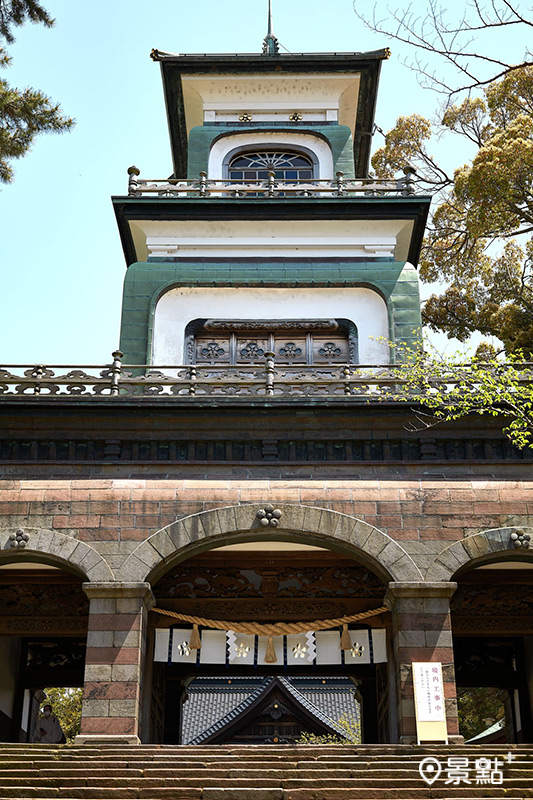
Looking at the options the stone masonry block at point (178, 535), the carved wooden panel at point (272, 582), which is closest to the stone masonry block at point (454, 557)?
the carved wooden panel at point (272, 582)

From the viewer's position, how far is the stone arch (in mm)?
13586

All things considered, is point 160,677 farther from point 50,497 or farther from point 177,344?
point 177,344

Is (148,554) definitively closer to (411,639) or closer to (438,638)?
(411,639)

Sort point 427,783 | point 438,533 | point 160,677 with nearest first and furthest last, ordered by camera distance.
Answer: point 427,783 → point 438,533 → point 160,677

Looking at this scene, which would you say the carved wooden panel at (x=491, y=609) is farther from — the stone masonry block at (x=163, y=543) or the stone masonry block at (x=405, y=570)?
the stone masonry block at (x=163, y=543)

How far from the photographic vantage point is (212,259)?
1917 cm

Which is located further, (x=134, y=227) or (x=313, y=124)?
(x=313, y=124)

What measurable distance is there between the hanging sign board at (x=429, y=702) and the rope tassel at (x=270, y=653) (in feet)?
14.8

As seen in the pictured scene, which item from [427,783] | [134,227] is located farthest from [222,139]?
[427,783]

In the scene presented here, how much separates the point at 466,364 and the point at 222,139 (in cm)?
1021

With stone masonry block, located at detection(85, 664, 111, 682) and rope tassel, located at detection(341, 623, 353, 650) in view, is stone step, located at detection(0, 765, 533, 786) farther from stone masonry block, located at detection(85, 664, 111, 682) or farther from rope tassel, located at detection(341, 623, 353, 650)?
rope tassel, located at detection(341, 623, 353, 650)

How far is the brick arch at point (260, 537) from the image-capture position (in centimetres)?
1362

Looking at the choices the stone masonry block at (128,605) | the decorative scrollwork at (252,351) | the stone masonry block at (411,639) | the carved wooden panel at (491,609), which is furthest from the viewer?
the decorative scrollwork at (252,351)

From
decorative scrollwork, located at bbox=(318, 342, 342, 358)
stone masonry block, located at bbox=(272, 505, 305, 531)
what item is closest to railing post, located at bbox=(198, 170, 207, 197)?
decorative scrollwork, located at bbox=(318, 342, 342, 358)
